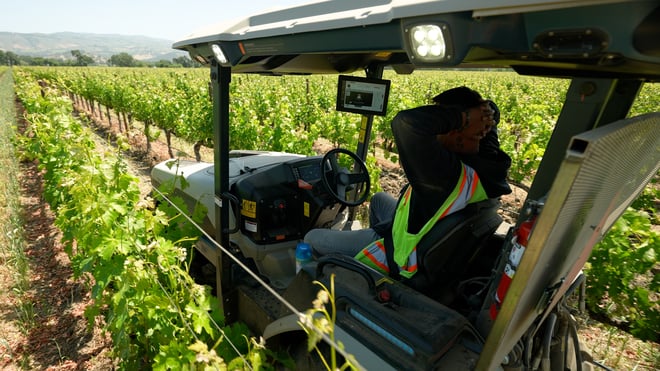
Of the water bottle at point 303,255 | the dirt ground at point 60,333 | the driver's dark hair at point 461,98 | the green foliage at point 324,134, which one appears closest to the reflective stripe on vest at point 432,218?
the driver's dark hair at point 461,98

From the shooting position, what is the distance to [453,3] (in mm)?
914

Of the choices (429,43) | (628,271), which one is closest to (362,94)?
(429,43)

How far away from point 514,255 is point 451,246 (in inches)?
19.6

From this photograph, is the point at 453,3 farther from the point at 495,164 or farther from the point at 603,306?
the point at 603,306

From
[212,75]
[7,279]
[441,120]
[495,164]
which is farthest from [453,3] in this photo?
[7,279]

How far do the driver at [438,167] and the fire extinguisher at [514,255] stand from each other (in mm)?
446

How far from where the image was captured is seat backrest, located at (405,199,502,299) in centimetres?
170

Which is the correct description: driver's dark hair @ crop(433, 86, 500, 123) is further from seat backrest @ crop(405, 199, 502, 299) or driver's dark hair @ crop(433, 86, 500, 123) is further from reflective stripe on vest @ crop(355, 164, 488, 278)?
seat backrest @ crop(405, 199, 502, 299)

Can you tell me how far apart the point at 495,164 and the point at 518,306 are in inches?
37.8

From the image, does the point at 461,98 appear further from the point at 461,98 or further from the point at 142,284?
the point at 142,284

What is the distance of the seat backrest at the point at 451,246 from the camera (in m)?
1.70

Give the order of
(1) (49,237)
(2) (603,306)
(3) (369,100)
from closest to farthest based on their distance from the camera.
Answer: (3) (369,100)
(2) (603,306)
(1) (49,237)

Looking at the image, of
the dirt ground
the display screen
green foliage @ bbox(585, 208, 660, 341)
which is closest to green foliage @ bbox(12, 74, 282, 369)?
the dirt ground

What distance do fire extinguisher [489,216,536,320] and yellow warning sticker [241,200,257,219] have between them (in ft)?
5.85
